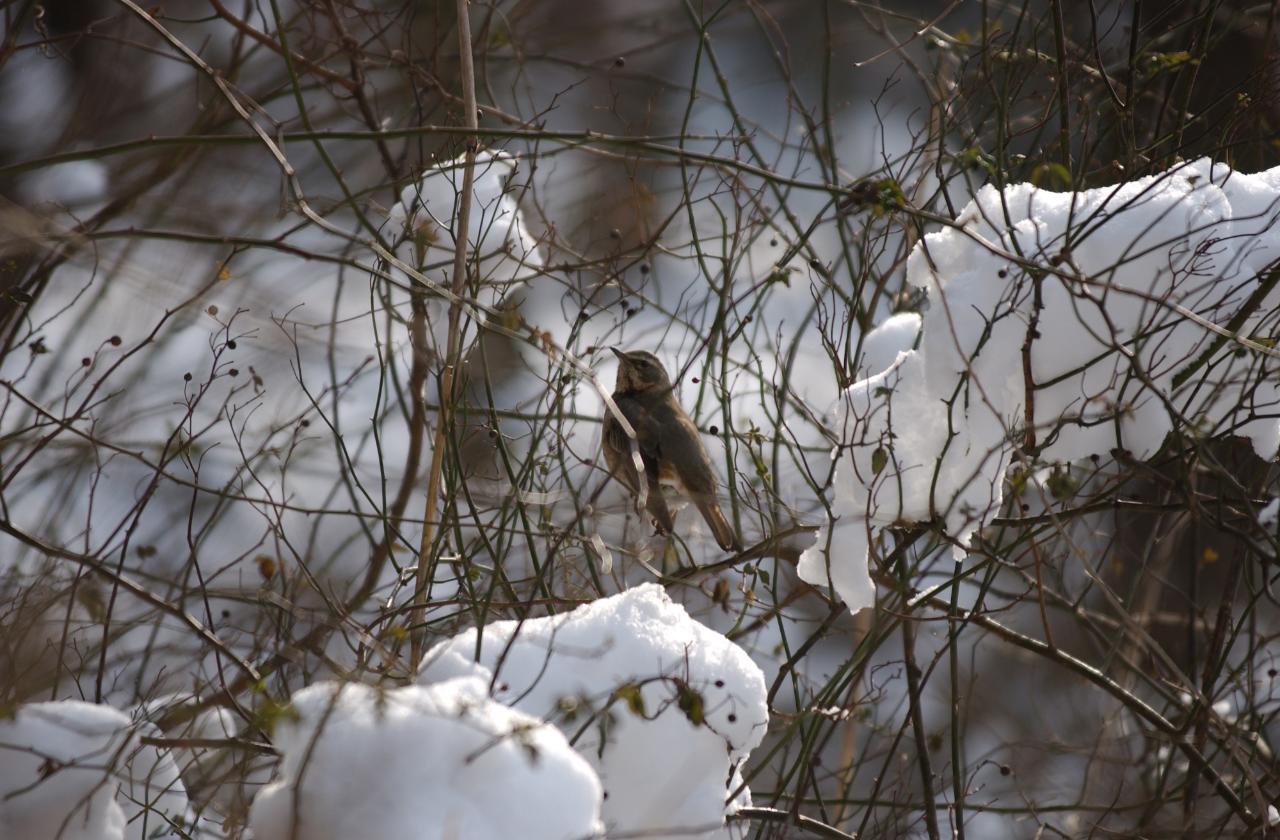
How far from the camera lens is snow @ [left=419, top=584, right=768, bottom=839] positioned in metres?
2.77

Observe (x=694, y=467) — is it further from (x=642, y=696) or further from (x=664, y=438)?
(x=642, y=696)

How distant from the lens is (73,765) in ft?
7.83

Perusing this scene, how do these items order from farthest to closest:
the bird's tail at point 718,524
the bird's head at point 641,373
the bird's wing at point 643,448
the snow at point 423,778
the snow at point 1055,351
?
the bird's head at point 641,373, the bird's tail at point 718,524, the bird's wing at point 643,448, the snow at point 1055,351, the snow at point 423,778

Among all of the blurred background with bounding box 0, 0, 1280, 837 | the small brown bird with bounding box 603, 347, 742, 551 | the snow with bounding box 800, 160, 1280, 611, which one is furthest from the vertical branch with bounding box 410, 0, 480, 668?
the small brown bird with bounding box 603, 347, 742, 551

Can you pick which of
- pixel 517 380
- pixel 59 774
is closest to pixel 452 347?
pixel 59 774

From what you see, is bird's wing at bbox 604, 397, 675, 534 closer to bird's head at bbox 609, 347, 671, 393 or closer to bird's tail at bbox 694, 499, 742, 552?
bird's head at bbox 609, 347, 671, 393

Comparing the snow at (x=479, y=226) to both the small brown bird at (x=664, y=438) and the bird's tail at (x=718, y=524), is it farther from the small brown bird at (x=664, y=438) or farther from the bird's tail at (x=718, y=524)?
the bird's tail at (x=718, y=524)

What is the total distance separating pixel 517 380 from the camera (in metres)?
6.46

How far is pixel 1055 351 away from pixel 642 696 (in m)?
1.43

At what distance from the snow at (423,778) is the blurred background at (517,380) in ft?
0.53

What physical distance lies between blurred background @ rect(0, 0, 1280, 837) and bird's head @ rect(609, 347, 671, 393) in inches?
5.9

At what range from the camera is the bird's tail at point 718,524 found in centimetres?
490

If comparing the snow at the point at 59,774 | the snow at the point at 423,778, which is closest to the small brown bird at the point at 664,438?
the snow at the point at 59,774

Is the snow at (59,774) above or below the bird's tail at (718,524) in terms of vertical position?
below
